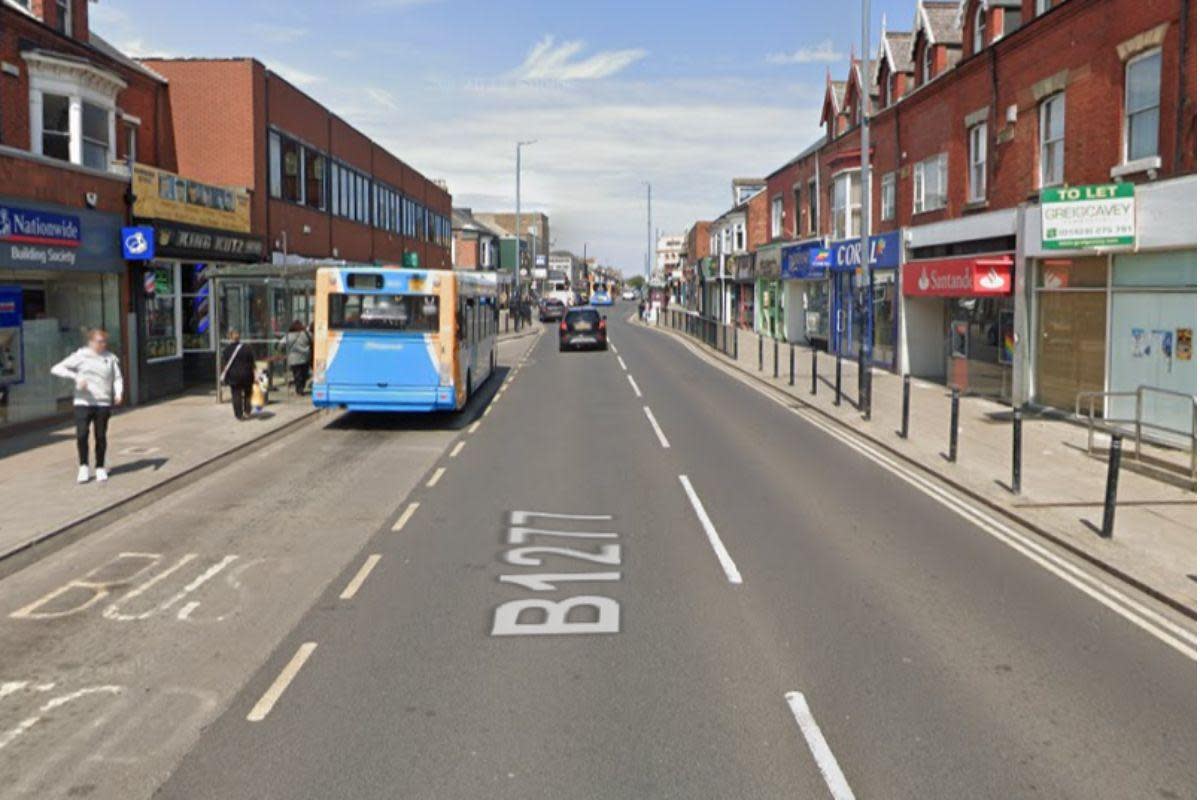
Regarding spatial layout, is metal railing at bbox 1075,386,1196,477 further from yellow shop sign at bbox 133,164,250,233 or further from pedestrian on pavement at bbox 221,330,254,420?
yellow shop sign at bbox 133,164,250,233

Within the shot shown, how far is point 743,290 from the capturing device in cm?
5706

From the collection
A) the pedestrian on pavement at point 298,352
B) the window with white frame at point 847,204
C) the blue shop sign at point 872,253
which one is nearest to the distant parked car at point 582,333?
the blue shop sign at point 872,253

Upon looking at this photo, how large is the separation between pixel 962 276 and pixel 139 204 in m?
17.4

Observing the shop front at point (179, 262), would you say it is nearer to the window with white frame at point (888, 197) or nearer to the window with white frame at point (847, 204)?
the window with white frame at point (888, 197)

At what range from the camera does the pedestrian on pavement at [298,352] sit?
22.6 meters

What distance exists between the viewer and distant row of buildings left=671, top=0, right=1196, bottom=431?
16.0 meters

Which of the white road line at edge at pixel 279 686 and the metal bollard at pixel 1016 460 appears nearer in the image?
the white road line at edge at pixel 279 686

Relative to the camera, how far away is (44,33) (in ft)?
64.1

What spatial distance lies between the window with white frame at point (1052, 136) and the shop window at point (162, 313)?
1870 cm

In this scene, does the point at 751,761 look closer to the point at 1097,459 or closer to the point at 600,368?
the point at 1097,459

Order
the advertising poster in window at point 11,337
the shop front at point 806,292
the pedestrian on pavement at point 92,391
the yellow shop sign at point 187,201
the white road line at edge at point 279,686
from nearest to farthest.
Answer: the white road line at edge at point 279,686 < the pedestrian on pavement at point 92,391 < the advertising poster in window at point 11,337 < the yellow shop sign at point 187,201 < the shop front at point 806,292

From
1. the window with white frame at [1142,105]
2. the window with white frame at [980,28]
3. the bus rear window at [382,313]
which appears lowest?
the bus rear window at [382,313]

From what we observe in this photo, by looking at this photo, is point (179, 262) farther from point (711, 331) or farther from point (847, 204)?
point (711, 331)

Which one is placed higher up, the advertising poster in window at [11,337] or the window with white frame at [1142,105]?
the window with white frame at [1142,105]
